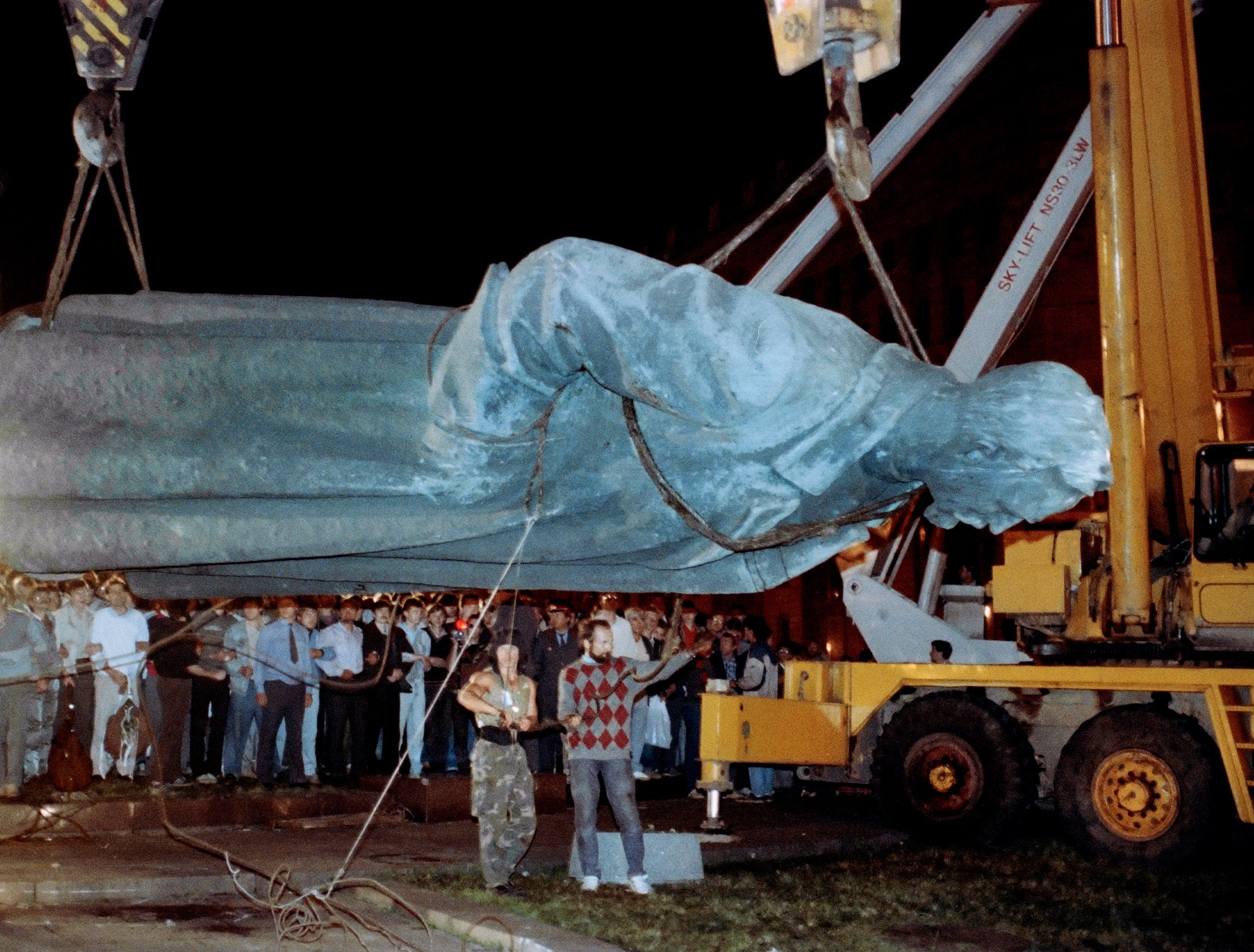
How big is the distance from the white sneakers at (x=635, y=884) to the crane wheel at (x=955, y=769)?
387 centimetres

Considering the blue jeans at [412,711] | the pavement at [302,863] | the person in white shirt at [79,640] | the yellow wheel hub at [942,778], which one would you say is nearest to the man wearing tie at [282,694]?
the blue jeans at [412,711]

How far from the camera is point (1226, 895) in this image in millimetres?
11023

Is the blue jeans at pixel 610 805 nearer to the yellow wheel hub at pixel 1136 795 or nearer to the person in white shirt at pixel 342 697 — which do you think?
the yellow wheel hub at pixel 1136 795

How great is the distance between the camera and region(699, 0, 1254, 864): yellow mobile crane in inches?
482

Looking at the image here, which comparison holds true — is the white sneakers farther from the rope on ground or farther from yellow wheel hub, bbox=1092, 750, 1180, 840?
yellow wheel hub, bbox=1092, 750, 1180, 840

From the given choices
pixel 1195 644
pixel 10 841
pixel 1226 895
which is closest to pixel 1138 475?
pixel 1195 644

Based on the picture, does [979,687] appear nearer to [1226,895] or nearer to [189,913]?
[1226,895]

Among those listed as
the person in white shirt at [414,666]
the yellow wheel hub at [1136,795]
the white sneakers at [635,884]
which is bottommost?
the white sneakers at [635,884]

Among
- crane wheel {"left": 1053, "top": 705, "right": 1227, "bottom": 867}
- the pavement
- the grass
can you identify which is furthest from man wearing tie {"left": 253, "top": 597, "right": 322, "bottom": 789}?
crane wheel {"left": 1053, "top": 705, "right": 1227, "bottom": 867}

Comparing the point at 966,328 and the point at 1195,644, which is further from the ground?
the point at 966,328

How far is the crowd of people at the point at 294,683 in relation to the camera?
14.4 metres

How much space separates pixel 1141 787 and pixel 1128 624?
1593 mm

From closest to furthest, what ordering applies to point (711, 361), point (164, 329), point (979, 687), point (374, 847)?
point (711, 361) → point (164, 329) → point (374, 847) → point (979, 687)

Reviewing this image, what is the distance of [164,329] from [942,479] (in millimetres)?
1794
